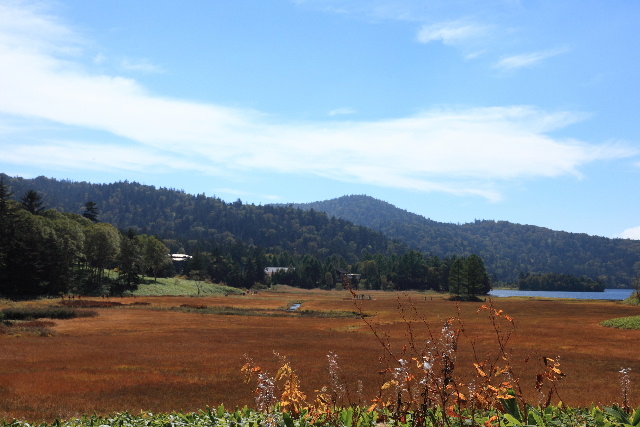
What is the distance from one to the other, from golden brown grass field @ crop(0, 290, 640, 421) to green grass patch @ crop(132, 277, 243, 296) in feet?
185

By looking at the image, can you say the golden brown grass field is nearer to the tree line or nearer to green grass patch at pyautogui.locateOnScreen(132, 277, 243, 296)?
the tree line

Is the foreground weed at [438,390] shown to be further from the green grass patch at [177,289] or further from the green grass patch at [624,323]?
the green grass patch at [177,289]

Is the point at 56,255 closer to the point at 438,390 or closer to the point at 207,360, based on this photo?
the point at 207,360

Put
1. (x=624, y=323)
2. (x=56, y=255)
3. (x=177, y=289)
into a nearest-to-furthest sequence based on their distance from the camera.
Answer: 1. (x=624, y=323)
2. (x=56, y=255)
3. (x=177, y=289)

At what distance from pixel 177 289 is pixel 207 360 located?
96.2 metres

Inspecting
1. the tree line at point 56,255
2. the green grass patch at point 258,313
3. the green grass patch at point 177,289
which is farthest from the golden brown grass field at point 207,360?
the green grass patch at point 177,289

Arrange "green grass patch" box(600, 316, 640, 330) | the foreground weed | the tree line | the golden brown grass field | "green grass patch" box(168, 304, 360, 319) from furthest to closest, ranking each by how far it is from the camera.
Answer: the tree line
"green grass patch" box(168, 304, 360, 319)
"green grass patch" box(600, 316, 640, 330)
the golden brown grass field
the foreground weed

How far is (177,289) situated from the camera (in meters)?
120

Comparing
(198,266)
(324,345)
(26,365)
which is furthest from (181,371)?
(198,266)

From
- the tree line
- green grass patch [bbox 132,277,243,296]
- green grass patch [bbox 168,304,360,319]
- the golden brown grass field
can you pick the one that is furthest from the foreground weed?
green grass patch [bbox 132,277,243,296]

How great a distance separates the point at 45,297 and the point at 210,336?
5113cm

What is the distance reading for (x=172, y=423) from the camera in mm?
6918

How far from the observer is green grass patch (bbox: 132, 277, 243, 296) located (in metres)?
108

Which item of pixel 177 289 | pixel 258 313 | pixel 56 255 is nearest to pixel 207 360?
pixel 258 313
